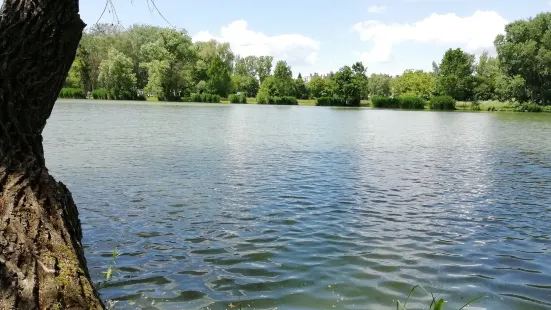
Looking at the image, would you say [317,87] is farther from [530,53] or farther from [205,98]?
[530,53]

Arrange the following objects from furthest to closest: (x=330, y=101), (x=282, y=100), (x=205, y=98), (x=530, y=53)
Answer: (x=282, y=100)
(x=330, y=101)
(x=205, y=98)
(x=530, y=53)

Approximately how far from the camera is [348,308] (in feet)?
19.5

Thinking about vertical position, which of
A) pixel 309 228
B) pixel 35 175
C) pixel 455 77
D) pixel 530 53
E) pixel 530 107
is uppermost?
pixel 530 53

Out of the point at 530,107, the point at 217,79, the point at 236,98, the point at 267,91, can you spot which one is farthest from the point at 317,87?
the point at 530,107

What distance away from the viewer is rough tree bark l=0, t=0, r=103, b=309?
297 cm

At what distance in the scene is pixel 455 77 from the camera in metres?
105

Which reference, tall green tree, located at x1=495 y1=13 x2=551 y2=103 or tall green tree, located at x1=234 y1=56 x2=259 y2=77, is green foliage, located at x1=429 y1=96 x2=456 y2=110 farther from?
tall green tree, located at x1=234 y1=56 x2=259 y2=77

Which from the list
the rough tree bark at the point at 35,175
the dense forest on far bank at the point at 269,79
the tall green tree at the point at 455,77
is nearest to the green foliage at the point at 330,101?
the dense forest on far bank at the point at 269,79

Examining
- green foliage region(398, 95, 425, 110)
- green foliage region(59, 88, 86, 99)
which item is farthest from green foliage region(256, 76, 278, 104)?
green foliage region(59, 88, 86, 99)

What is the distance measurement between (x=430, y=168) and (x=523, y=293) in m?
12.7

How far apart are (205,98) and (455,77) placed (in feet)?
192

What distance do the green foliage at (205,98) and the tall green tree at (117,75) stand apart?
Answer: 13534mm

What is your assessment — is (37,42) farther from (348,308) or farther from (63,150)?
(63,150)

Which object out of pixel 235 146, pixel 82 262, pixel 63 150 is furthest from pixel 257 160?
pixel 82 262
